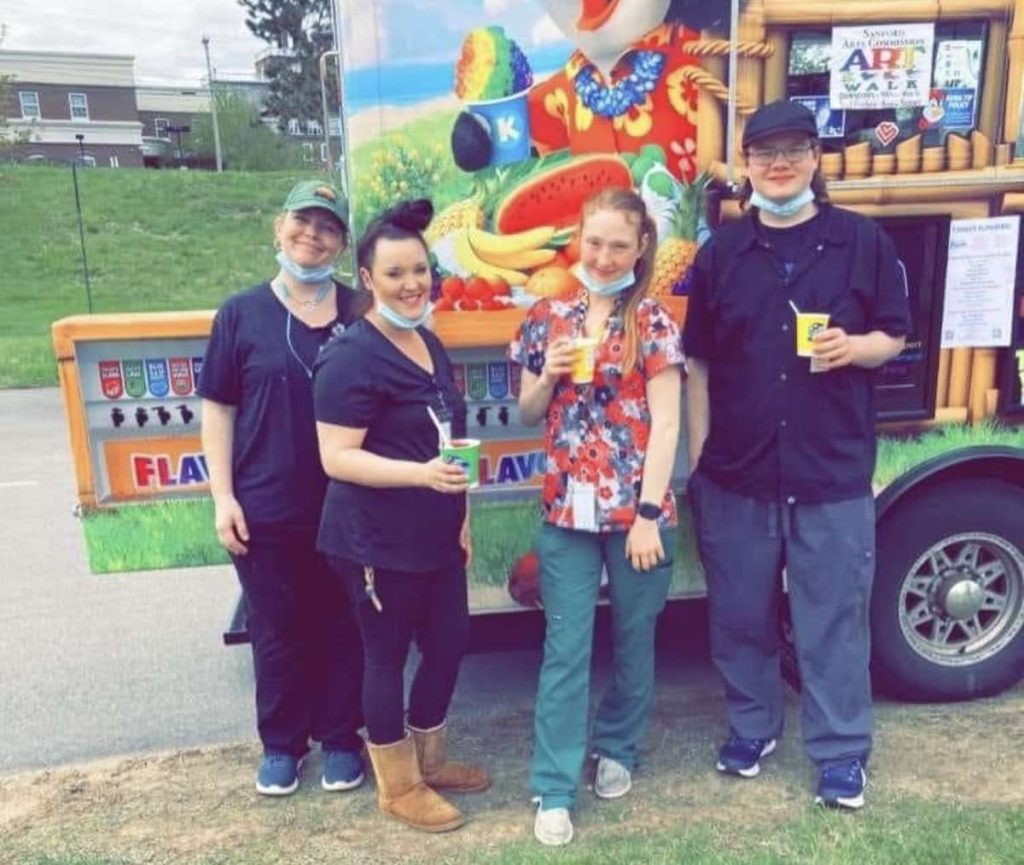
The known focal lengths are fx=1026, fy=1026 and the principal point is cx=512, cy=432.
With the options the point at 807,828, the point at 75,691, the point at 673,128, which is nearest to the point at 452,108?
the point at 673,128

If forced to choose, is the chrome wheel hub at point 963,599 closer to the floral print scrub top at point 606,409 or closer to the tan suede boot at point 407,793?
the floral print scrub top at point 606,409

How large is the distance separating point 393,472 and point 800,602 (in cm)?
138

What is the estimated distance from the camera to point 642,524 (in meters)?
2.90

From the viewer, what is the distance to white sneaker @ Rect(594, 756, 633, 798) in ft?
10.6

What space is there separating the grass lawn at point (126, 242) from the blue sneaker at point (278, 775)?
11635 mm

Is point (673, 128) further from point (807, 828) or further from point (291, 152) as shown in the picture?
point (291, 152)

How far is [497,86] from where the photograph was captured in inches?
122

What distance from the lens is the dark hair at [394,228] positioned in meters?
2.80

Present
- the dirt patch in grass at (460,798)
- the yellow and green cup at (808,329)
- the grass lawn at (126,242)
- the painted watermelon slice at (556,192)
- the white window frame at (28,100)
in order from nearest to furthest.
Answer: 1. the yellow and green cup at (808,329)
2. the dirt patch in grass at (460,798)
3. the painted watermelon slice at (556,192)
4. the grass lawn at (126,242)
5. the white window frame at (28,100)

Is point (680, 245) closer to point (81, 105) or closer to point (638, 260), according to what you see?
point (638, 260)

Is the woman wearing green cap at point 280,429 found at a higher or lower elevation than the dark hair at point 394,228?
lower

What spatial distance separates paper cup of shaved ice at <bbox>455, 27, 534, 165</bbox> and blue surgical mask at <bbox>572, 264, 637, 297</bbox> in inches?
19.0

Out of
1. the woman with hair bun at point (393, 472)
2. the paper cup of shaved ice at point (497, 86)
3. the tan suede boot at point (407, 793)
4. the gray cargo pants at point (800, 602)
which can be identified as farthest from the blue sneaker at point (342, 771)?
the paper cup of shaved ice at point (497, 86)

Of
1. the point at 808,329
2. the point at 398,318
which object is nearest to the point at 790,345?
the point at 808,329
